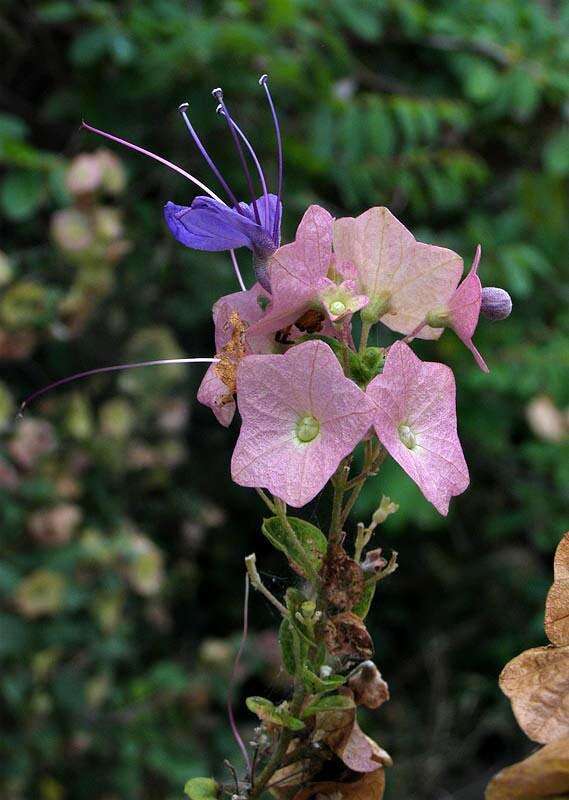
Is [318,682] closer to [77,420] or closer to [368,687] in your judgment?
[368,687]

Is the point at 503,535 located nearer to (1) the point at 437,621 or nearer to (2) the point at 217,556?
(1) the point at 437,621

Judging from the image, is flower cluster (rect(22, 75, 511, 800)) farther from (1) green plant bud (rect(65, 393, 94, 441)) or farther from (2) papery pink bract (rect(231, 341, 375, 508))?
(1) green plant bud (rect(65, 393, 94, 441))

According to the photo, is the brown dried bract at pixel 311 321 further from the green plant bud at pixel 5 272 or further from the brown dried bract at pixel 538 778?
the green plant bud at pixel 5 272

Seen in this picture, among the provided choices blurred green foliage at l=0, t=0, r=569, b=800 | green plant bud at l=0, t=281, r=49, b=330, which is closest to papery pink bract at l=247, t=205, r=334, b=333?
blurred green foliage at l=0, t=0, r=569, b=800

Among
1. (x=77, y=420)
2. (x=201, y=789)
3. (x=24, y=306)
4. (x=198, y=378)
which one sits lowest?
(x=198, y=378)

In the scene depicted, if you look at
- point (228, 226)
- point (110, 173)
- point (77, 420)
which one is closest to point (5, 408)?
point (77, 420)
